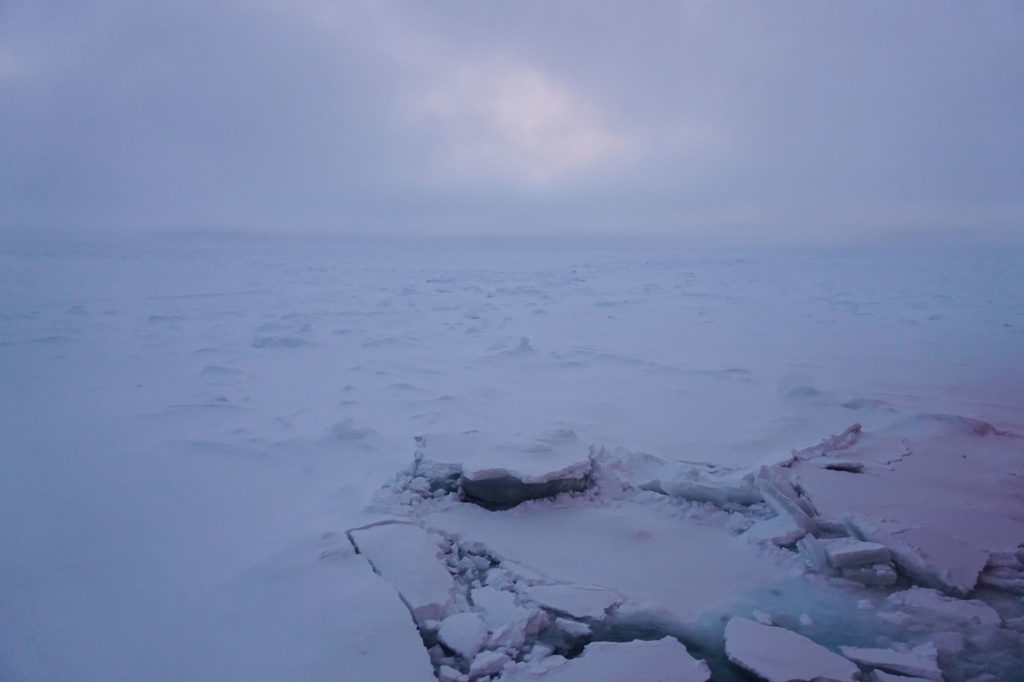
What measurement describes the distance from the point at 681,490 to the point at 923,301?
38.4 feet

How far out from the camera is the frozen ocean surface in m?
2.05

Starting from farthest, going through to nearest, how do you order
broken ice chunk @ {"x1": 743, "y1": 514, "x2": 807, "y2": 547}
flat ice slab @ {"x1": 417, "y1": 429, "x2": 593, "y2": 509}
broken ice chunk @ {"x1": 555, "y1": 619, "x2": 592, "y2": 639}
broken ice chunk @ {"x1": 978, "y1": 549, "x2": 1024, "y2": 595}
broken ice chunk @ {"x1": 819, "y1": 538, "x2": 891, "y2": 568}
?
flat ice slab @ {"x1": 417, "y1": 429, "x2": 593, "y2": 509}, broken ice chunk @ {"x1": 743, "y1": 514, "x2": 807, "y2": 547}, broken ice chunk @ {"x1": 819, "y1": 538, "x2": 891, "y2": 568}, broken ice chunk @ {"x1": 978, "y1": 549, "x2": 1024, "y2": 595}, broken ice chunk @ {"x1": 555, "y1": 619, "x2": 592, "y2": 639}

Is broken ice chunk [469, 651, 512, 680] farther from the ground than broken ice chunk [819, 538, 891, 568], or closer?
closer

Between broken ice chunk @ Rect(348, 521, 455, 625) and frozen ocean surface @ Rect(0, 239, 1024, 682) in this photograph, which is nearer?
frozen ocean surface @ Rect(0, 239, 1024, 682)

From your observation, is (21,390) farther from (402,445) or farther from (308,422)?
(402,445)

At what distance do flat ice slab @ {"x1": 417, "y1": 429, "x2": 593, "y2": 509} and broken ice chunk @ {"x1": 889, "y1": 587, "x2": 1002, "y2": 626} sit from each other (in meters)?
1.56

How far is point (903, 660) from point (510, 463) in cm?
A: 193

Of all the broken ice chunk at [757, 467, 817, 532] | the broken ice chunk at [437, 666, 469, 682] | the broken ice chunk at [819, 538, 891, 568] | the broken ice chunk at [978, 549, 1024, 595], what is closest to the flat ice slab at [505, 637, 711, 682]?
the broken ice chunk at [437, 666, 469, 682]

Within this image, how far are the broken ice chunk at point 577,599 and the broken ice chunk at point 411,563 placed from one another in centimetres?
38

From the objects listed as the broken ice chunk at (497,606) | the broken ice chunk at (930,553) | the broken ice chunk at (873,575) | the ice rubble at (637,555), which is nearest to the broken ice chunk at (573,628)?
the ice rubble at (637,555)

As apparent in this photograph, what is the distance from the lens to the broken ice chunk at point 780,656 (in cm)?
187

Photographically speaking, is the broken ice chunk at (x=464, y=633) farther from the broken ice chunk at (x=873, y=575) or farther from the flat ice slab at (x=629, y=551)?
the broken ice chunk at (x=873, y=575)

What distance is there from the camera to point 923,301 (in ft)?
38.5

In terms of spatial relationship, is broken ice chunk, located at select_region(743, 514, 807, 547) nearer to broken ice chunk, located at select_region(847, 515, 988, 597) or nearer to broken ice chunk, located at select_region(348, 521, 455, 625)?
broken ice chunk, located at select_region(847, 515, 988, 597)
